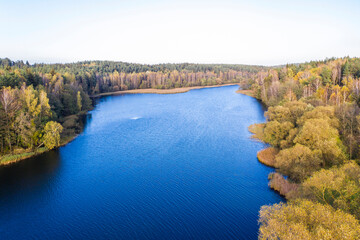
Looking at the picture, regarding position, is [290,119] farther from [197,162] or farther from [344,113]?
[197,162]

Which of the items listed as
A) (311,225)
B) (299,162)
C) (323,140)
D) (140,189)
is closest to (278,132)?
(323,140)

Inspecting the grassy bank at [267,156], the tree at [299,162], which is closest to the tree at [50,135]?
the grassy bank at [267,156]

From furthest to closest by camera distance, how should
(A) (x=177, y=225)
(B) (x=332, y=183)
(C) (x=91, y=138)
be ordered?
1. (C) (x=91, y=138)
2. (A) (x=177, y=225)
3. (B) (x=332, y=183)

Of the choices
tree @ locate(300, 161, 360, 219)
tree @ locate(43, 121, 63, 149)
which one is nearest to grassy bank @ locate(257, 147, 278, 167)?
tree @ locate(300, 161, 360, 219)

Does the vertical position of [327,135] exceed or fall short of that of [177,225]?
it exceeds it

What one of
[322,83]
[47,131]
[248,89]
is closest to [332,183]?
[47,131]

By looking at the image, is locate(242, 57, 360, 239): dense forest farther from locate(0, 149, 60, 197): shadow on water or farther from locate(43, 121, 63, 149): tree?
locate(43, 121, 63, 149): tree
